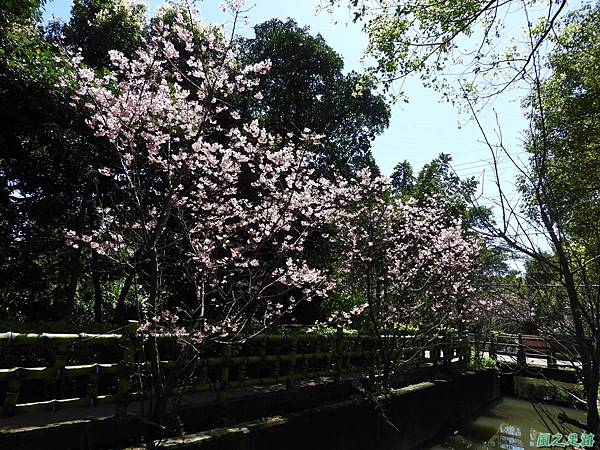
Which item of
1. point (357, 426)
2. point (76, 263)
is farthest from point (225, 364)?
point (76, 263)

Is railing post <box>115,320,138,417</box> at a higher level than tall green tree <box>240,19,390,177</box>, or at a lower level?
lower

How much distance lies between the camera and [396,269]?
31.5ft

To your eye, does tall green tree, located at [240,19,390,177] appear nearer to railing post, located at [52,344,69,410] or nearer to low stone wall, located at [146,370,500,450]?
low stone wall, located at [146,370,500,450]

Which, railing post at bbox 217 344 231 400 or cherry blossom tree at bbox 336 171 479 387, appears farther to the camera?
cherry blossom tree at bbox 336 171 479 387

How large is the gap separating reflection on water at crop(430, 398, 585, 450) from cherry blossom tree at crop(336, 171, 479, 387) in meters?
2.73

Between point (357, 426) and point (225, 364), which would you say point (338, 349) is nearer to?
point (357, 426)

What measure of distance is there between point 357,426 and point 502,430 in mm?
7527

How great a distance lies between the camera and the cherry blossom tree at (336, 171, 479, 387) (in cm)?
866

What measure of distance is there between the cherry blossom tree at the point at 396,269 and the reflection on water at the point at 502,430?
2728mm

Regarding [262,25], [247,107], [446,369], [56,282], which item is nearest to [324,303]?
[446,369]

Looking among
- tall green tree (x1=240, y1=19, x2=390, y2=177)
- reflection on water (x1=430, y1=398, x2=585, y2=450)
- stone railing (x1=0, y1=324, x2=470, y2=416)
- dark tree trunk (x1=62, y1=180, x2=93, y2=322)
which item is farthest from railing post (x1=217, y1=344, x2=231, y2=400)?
tall green tree (x1=240, y1=19, x2=390, y2=177)

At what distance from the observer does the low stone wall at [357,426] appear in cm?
495

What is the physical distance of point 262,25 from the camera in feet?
62.3

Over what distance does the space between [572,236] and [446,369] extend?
9733 mm
